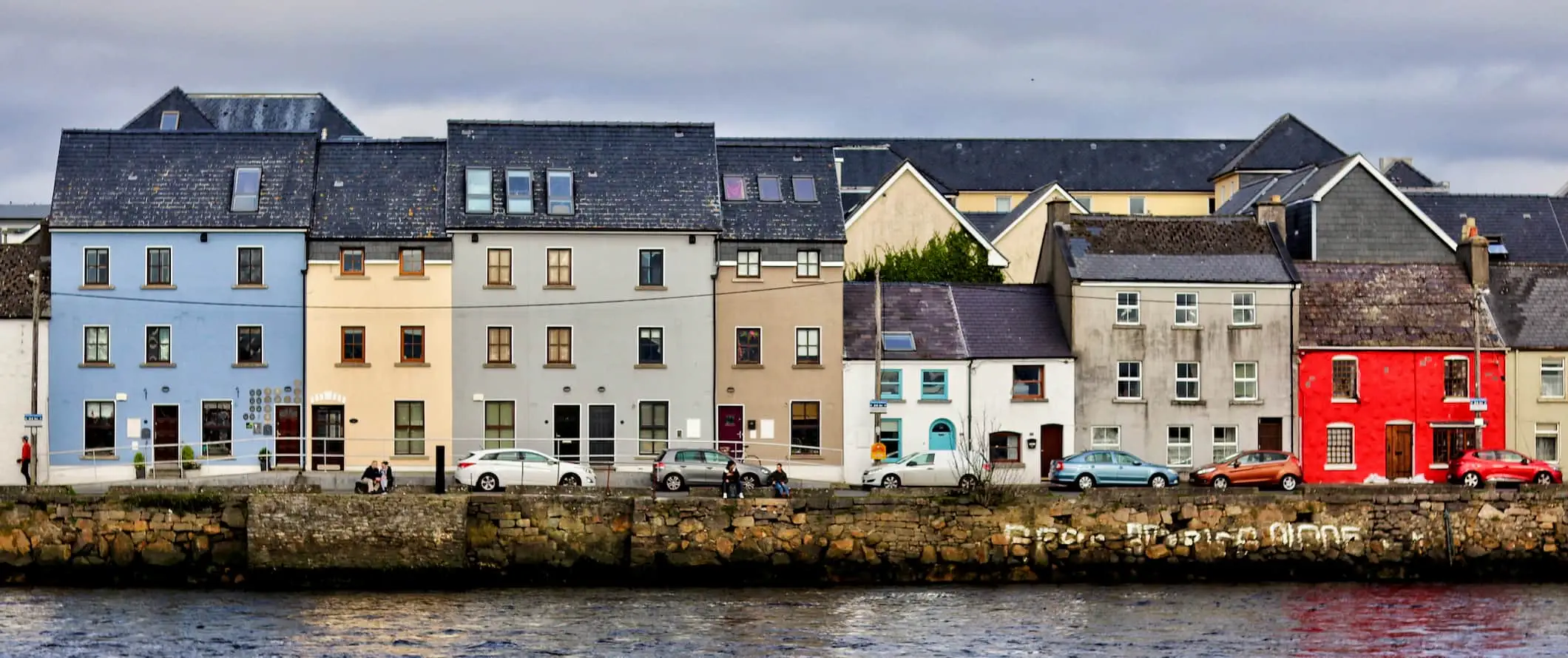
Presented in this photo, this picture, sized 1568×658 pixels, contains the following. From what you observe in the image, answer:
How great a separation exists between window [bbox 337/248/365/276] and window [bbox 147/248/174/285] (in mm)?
4901

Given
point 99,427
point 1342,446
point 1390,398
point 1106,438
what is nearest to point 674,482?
point 1106,438

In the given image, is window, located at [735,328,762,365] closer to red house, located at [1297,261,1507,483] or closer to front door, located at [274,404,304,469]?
front door, located at [274,404,304,469]

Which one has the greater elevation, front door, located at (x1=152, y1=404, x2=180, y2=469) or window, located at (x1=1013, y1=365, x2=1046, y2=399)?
window, located at (x1=1013, y1=365, x2=1046, y2=399)

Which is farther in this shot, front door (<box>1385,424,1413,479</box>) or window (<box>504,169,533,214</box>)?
front door (<box>1385,424,1413,479</box>)

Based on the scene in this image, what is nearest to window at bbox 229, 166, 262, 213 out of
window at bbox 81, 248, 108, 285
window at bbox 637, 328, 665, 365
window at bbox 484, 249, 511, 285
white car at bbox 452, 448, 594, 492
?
window at bbox 81, 248, 108, 285

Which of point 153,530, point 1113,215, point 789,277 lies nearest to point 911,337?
point 789,277

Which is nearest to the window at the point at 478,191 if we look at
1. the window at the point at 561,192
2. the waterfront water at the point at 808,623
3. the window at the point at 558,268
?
the window at the point at 561,192

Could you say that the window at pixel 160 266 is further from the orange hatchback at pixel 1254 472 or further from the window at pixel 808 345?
the orange hatchback at pixel 1254 472

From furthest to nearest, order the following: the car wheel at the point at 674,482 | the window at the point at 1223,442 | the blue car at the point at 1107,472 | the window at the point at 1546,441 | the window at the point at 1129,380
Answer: the window at the point at 1546,441 < the window at the point at 1223,442 < the window at the point at 1129,380 < the blue car at the point at 1107,472 < the car wheel at the point at 674,482

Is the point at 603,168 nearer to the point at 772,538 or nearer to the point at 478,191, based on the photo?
the point at 478,191

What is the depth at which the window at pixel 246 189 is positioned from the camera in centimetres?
6200

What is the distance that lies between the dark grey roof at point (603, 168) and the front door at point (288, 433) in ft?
23.9

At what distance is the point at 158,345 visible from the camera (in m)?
61.6

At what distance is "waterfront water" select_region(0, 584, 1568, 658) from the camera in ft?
132
